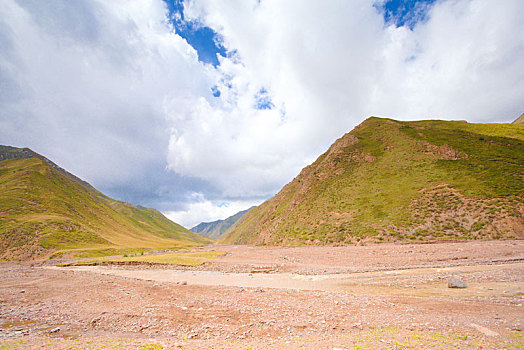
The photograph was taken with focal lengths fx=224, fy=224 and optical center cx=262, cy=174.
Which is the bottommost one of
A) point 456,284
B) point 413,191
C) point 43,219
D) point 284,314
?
point 284,314

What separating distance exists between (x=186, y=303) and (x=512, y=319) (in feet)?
61.1

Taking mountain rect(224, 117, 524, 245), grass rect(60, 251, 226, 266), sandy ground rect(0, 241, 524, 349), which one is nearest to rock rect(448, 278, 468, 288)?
sandy ground rect(0, 241, 524, 349)

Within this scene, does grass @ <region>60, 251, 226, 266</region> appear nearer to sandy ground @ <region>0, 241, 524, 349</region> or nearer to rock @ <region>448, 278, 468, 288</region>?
sandy ground @ <region>0, 241, 524, 349</region>

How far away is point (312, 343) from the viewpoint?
886 cm

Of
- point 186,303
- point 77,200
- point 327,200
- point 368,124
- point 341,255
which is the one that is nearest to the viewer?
point 186,303

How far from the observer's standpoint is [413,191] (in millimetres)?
60688

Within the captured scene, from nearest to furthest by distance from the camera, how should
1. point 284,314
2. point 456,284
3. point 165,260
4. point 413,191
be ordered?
1. point 284,314
2. point 456,284
3. point 165,260
4. point 413,191

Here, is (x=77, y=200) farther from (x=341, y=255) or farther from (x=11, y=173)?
(x=341, y=255)

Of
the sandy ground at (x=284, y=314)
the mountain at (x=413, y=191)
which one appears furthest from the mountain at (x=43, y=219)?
the mountain at (x=413, y=191)

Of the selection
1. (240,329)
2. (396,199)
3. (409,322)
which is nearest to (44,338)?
(240,329)

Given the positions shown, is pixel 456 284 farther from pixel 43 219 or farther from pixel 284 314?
pixel 43 219

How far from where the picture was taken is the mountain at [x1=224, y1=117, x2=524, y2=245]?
45.7 meters

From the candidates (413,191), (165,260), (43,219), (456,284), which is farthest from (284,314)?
(43,219)

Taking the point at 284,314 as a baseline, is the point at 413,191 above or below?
above
